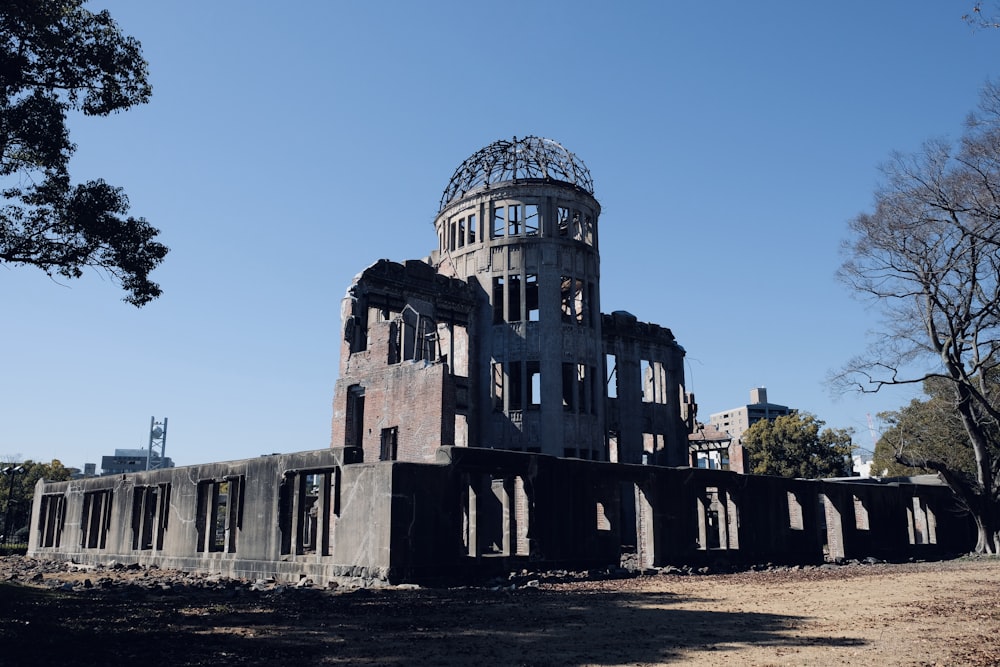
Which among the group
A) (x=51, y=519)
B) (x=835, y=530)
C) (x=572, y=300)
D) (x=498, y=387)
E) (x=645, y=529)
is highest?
(x=572, y=300)

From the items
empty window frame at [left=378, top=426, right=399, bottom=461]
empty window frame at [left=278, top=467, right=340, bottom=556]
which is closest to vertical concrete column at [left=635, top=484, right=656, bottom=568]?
empty window frame at [left=278, top=467, right=340, bottom=556]

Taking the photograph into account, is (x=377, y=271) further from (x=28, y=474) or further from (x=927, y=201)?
(x=28, y=474)

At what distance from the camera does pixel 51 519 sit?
3438 cm

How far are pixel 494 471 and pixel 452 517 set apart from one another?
1661 mm

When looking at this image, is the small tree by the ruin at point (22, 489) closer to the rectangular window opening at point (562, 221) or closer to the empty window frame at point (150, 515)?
the empty window frame at point (150, 515)

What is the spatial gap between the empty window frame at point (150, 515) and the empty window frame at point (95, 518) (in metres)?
3.01

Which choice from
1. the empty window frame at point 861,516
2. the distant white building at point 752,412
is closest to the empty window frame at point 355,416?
the empty window frame at point 861,516

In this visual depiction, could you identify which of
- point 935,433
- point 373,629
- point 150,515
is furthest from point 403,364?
point 935,433

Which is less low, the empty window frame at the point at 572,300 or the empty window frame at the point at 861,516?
the empty window frame at the point at 572,300

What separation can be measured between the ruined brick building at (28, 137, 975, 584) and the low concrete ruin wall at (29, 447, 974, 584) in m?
0.06

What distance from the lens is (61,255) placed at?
15938mm

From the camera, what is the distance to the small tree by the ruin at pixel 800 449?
5388 centimetres

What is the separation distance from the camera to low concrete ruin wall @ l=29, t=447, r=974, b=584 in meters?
17.9

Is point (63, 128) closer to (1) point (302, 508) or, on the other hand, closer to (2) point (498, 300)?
(1) point (302, 508)
